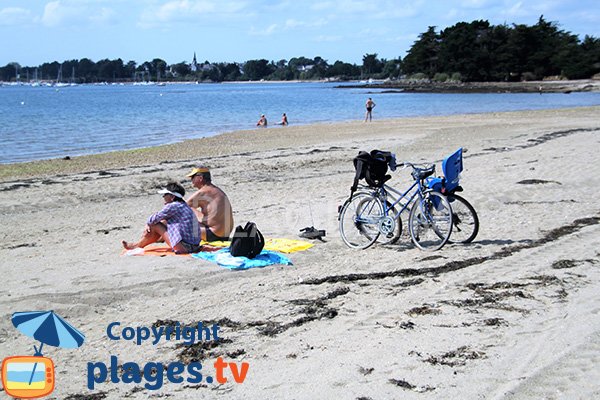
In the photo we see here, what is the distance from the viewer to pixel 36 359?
530 cm

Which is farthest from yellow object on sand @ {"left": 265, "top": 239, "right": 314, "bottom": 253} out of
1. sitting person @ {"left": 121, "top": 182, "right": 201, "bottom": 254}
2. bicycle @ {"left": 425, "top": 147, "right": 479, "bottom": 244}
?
bicycle @ {"left": 425, "top": 147, "right": 479, "bottom": 244}

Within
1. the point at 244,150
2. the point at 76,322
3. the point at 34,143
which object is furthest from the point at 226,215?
the point at 34,143

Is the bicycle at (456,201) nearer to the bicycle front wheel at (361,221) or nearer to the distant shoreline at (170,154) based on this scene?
the bicycle front wheel at (361,221)

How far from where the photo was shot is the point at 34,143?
99.6 feet

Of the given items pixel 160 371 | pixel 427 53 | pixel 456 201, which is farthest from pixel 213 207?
pixel 427 53

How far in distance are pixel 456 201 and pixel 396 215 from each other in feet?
2.45

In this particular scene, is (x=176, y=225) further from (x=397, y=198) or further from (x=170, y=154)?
(x=170, y=154)

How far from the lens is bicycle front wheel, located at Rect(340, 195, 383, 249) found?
8852 millimetres

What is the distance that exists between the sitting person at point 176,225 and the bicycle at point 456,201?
289cm

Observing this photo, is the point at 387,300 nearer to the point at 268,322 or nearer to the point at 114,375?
the point at 268,322

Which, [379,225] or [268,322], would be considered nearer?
[268,322]

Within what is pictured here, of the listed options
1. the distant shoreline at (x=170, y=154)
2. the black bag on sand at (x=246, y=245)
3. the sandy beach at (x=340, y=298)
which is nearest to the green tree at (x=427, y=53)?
the distant shoreline at (x=170, y=154)

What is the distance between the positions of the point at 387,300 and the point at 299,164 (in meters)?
11.9

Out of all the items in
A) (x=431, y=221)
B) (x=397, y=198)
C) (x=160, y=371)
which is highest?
(x=397, y=198)
